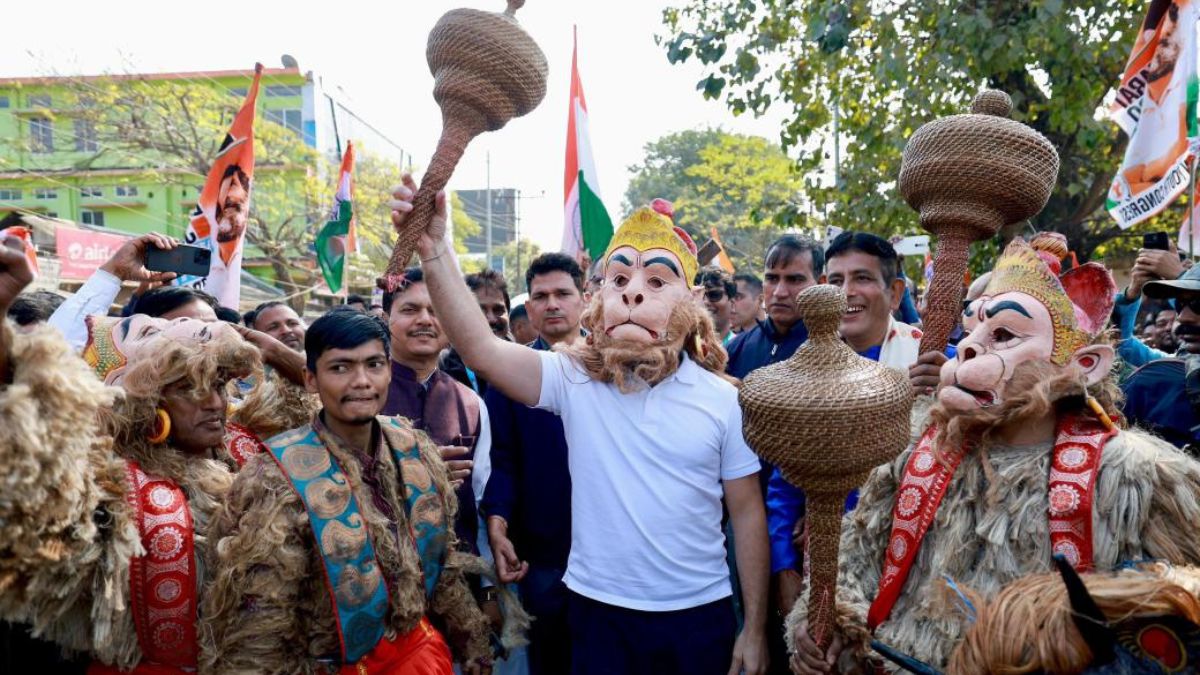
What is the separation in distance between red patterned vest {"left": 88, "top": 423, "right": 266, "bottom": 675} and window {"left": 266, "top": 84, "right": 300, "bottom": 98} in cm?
3157

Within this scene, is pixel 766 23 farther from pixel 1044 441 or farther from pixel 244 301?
pixel 244 301

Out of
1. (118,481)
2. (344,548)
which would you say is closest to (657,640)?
(344,548)

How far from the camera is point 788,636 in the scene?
Result: 7.62 feet

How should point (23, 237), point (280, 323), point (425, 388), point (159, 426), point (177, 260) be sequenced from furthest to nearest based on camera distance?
point (280, 323) < point (425, 388) < point (177, 260) < point (23, 237) < point (159, 426)

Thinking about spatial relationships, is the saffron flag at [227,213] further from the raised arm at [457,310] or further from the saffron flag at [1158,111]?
the saffron flag at [1158,111]

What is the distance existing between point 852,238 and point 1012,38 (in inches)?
185

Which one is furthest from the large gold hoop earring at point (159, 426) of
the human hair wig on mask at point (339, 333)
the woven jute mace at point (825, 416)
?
the woven jute mace at point (825, 416)

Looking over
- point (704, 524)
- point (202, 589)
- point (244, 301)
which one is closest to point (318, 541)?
point (202, 589)

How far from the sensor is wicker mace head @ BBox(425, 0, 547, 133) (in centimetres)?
242

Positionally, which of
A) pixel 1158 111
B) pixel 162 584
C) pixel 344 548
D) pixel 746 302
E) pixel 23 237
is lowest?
pixel 162 584

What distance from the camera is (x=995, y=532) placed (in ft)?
7.07

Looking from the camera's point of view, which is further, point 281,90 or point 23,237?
point 281,90

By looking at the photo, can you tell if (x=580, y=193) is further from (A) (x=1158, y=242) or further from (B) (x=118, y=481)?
(B) (x=118, y=481)

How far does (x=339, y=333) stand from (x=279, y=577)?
29.3 inches
